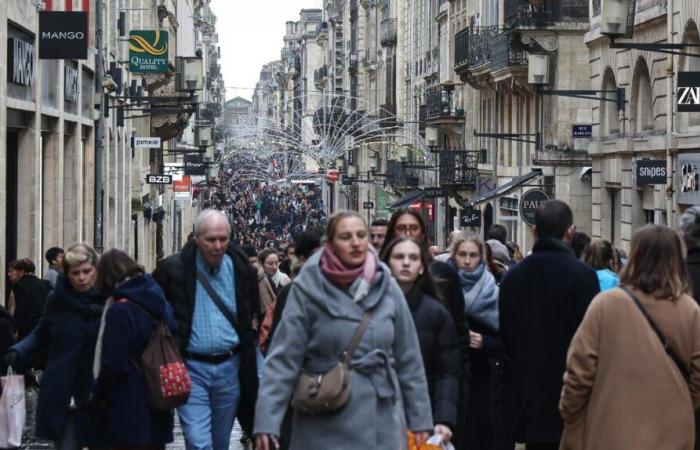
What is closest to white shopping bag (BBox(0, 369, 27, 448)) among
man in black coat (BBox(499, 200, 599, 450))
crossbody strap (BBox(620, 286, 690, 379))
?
man in black coat (BBox(499, 200, 599, 450))

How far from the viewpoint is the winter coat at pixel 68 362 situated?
918cm

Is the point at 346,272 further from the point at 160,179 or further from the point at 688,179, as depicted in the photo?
the point at 160,179

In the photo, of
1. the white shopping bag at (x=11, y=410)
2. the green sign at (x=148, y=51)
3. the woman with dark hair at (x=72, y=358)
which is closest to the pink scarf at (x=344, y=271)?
the woman with dark hair at (x=72, y=358)

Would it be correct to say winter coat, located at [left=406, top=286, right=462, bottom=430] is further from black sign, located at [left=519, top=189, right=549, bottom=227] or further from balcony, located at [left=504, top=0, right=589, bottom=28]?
balcony, located at [left=504, top=0, right=589, bottom=28]

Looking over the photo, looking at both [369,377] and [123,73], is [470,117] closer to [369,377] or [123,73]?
[123,73]

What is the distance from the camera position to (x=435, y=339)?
8.16 meters

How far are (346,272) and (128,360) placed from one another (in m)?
2.21

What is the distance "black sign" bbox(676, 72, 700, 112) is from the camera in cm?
2011

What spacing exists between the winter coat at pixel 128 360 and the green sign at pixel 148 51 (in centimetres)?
2420

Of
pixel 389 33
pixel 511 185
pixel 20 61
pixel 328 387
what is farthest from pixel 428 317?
pixel 389 33

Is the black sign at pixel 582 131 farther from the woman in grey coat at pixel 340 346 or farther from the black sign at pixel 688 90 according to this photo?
the woman in grey coat at pixel 340 346

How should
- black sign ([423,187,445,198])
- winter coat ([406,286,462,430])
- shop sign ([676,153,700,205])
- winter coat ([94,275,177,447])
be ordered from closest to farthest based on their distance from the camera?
winter coat ([406,286,462,430]) → winter coat ([94,275,177,447]) → shop sign ([676,153,700,205]) → black sign ([423,187,445,198])

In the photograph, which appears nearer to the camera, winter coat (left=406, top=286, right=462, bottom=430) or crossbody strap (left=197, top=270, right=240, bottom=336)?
winter coat (left=406, top=286, right=462, bottom=430)

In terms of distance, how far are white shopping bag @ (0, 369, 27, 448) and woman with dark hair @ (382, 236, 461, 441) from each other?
2507mm
